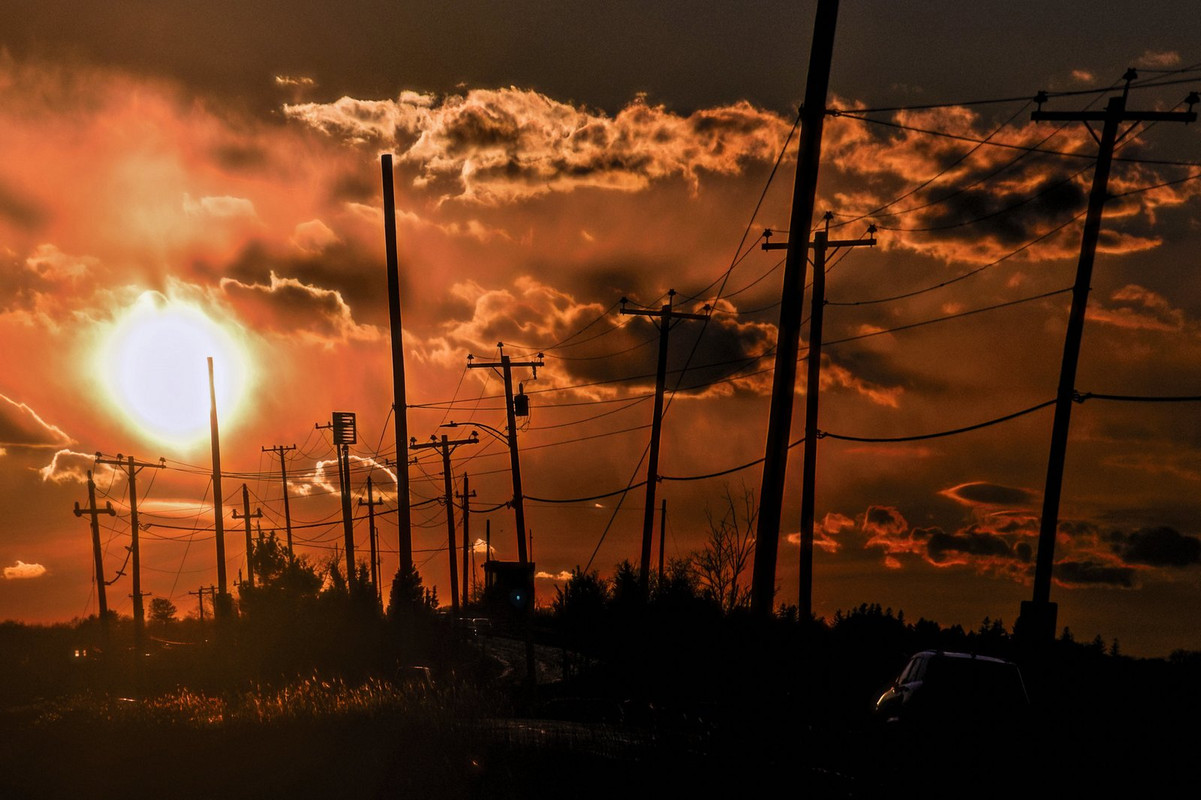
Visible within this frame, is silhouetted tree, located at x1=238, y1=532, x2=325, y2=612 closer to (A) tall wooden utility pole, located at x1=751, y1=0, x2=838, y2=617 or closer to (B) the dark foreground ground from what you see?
(B) the dark foreground ground

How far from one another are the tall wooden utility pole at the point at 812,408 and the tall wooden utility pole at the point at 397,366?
1234 cm

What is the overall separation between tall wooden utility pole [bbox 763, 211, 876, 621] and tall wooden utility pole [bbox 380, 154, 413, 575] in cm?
1234

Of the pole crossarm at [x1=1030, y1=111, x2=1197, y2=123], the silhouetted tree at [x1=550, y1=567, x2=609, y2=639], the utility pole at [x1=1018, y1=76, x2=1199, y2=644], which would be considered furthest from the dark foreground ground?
the silhouetted tree at [x1=550, y1=567, x2=609, y2=639]

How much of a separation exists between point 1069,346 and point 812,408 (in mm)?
10988

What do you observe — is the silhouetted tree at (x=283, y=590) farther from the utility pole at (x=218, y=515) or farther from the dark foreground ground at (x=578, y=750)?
the dark foreground ground at (x=578, y=750)

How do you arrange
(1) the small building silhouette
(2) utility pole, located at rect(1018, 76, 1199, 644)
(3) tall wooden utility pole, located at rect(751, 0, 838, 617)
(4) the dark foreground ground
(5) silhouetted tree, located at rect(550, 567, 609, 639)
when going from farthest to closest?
(5) silhouetted tree, located at rect(550, 567, 609, 639) < (1) the small building silhouette < (2) utility pole, located at rect(1018, 76, 1199, 644) < (3) tall wooden utility pole, located at rect(751, 0, 838, 617) < (4) the dark foreground ground

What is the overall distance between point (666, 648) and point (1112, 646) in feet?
51.6

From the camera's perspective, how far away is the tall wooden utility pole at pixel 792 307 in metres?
18.4

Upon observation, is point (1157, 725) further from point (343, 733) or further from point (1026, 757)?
point (343, 733)

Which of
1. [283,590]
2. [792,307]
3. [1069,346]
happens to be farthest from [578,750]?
[283,590]

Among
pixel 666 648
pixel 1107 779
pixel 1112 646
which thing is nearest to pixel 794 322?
pixel 1107 779

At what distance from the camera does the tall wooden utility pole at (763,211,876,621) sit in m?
36.9

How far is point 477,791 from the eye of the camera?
47.1 ft

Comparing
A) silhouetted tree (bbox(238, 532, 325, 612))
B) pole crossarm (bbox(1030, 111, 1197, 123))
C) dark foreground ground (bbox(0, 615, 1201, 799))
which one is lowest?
dark foreground ground (bbox(0, 615, 1201, 799))
